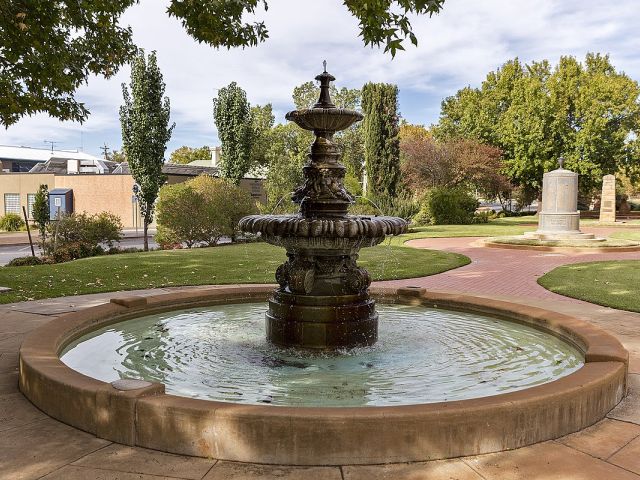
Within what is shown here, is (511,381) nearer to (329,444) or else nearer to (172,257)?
(329,444)

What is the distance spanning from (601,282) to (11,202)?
50.5 metres

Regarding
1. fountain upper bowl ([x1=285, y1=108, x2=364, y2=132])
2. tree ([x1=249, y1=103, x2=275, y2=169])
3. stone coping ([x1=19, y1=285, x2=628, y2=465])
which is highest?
tree ([x1=249, y1=103, x2=275, y2=169])

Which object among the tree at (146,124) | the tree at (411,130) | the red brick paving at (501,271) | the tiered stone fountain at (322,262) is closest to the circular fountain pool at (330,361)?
the tiered stone fountain at (322,262)

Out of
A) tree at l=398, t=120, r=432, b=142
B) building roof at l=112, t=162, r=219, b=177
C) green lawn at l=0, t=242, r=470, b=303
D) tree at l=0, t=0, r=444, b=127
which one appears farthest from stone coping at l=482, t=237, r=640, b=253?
tree at l=398, t=120, r=432, b=142

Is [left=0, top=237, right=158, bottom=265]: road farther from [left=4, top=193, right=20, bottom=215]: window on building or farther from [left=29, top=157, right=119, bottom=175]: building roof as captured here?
[left=29, top=157, right=119, bottom=175]: building roof

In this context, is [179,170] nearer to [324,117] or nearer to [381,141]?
[381,141]

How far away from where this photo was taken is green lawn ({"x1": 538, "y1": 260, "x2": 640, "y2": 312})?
10336mm

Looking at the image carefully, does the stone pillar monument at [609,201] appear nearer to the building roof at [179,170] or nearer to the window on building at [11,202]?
the building roof at [179,170]

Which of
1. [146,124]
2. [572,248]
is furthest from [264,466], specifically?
[146,124]

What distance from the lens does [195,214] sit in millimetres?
25109

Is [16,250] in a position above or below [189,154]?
below

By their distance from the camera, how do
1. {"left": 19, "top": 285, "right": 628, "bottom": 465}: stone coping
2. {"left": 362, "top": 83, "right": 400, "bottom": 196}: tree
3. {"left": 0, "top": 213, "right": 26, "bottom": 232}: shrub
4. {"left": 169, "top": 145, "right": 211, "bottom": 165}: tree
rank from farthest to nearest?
{"left": 169, "top": 145, "right": 211, "bottom": 165}: tree < {"left": 0, "top": 213, "right": 26, "bottom": 232}: shrub < {"left": 362, "top": 83, "right": 400, "bottom": 196}: tree < {"left": 19, "top": 285, "right": 628, "bottom": 465}: stone coping

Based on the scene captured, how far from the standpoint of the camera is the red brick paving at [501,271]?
1205 cm

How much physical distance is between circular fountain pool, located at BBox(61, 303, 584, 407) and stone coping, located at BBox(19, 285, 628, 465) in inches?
34.9
